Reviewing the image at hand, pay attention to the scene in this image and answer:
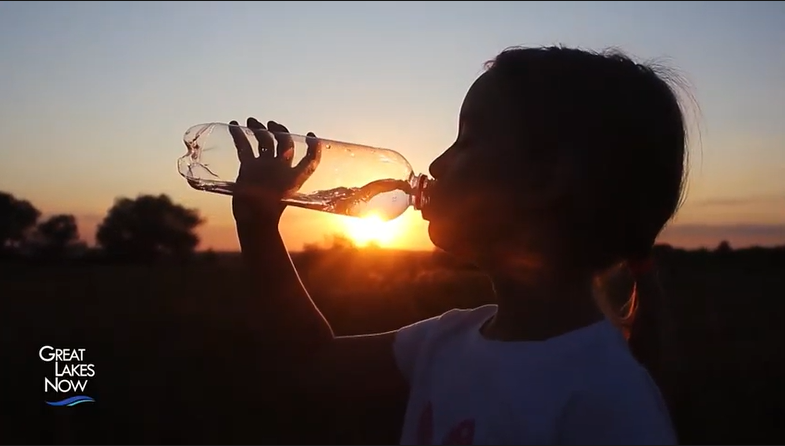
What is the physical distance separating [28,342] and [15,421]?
1.62 feet

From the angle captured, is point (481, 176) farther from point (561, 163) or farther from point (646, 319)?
point (646, 319)

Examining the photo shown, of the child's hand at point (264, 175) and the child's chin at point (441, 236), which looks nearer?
the child's chin at point (441, 236)

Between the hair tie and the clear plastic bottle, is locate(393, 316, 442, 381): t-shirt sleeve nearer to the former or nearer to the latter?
the hair tie

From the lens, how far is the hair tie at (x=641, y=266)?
1.48 metres

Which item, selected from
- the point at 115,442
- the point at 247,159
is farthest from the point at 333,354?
the point at 115,442

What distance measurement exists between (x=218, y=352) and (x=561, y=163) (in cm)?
311

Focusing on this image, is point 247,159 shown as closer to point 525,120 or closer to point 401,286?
point 525,120

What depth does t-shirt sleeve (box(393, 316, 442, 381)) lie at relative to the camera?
1491mm

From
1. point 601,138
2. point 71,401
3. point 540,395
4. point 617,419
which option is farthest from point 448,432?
point 71,401

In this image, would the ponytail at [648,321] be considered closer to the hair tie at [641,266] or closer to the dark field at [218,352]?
the hair tie at [641,266]

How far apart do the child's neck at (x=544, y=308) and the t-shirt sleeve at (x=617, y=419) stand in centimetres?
17

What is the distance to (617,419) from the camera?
3.44 ft

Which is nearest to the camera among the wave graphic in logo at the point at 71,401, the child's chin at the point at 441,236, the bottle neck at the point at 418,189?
the child's chin at the point at 441,236

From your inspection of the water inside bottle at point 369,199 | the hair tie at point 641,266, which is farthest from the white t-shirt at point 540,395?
the water inside bottle at point 369,199
